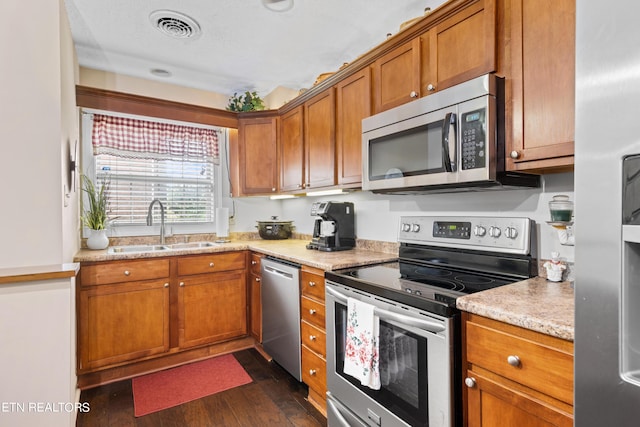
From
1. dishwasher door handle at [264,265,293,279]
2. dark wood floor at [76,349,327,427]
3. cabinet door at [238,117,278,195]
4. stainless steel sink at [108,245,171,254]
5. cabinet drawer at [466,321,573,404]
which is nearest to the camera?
cabinet drawer at [466,321,573,404]

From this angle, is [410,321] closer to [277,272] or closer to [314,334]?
[314,334]

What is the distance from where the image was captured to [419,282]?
1546 millimetres

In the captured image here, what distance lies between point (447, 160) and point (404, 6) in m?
1.22

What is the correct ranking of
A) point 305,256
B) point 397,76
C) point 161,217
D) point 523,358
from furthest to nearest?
point 161,217, point 305,256, point 397,76, point 523,358

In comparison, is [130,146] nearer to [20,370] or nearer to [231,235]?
[231,235]

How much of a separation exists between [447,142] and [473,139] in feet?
0.36

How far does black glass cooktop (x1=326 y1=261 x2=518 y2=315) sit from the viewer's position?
4.22 feet

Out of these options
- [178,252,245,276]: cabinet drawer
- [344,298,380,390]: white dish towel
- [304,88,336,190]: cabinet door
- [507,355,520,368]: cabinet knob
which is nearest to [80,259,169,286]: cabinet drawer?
[178,252,245,276]: cabinet drawer

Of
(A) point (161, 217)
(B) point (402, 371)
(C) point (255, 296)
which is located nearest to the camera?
(B) point (402, 371)

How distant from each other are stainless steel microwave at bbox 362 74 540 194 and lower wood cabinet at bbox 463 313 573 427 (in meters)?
0.66

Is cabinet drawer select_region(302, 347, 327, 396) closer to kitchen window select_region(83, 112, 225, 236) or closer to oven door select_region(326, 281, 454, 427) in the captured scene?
oven door select_region(326, 281, 454, 427)

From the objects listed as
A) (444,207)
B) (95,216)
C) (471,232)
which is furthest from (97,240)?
(471,232)

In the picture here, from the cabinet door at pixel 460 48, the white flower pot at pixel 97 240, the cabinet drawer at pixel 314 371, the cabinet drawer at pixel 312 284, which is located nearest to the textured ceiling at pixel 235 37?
the cabinet door at pixel 460 48

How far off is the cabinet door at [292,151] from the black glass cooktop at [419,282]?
1.25 metres
